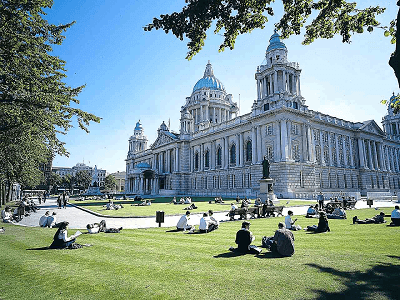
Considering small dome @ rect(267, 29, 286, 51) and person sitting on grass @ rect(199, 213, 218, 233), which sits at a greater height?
small dome @ rect(267, 29, 286, 51)

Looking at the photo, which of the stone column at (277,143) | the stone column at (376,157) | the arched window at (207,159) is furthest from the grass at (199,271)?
the stone column at (376,157)

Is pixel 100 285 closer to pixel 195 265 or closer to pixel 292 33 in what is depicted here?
pixel 195 265

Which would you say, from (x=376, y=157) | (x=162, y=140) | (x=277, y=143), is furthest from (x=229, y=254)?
(x=162, y=140)

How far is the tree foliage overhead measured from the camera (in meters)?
8.56

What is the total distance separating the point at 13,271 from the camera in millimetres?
7102

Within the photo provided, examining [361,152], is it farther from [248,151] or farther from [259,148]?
[259,148]

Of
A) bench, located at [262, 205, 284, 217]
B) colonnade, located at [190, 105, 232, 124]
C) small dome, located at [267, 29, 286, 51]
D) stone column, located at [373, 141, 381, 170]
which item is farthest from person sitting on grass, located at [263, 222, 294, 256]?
colonnade, located at [190, 105, 232, 124]

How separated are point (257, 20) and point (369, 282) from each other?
9.44m

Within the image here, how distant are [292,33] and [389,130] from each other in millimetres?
91413

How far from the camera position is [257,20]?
10180 mm

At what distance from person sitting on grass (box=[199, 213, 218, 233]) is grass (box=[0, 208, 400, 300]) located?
2.81 metres

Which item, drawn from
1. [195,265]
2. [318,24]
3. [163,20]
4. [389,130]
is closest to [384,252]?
[195,265]

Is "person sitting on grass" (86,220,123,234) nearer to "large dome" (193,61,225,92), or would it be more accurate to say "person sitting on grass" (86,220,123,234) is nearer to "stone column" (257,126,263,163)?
"stone column" (257,126,263,163)

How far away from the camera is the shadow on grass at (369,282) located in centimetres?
529
